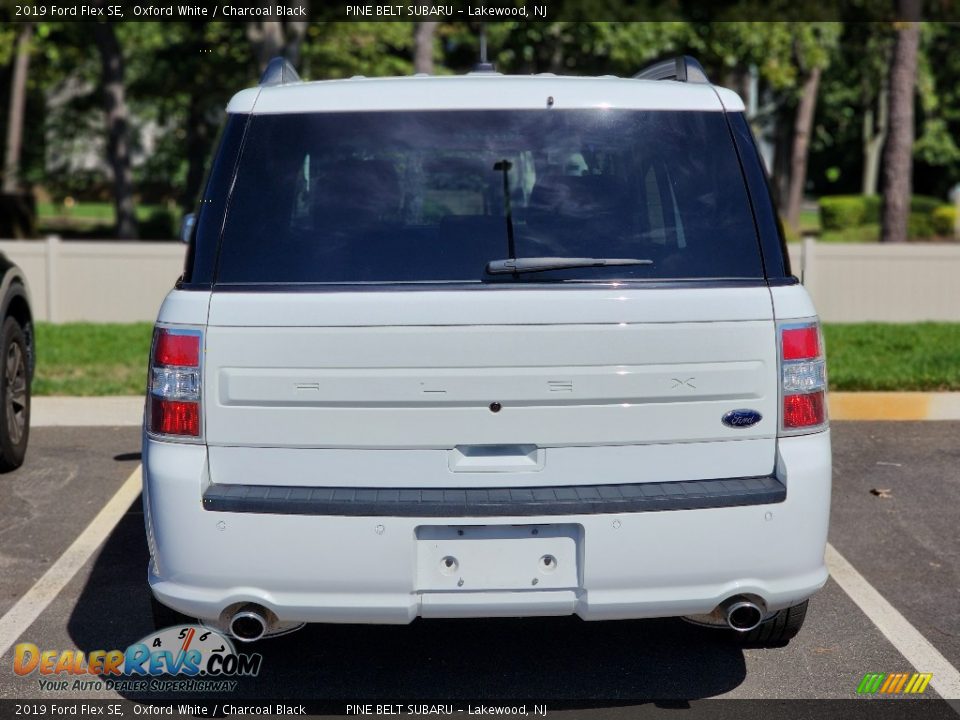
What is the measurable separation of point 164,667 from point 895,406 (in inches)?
249

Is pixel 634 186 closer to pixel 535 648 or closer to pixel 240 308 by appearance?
pixel 240 308

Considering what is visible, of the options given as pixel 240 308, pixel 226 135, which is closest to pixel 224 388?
pixel 240 308

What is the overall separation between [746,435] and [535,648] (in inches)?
52.6

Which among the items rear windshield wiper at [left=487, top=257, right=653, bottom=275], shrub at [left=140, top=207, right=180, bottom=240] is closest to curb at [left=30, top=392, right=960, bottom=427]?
rear windshield wiper at [left=487, top=257, right=653, bottom=275]

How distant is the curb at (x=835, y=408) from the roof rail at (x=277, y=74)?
4754 millimetres

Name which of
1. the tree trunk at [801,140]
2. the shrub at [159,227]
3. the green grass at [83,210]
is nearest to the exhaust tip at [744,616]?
the tree trunk at [801,140]

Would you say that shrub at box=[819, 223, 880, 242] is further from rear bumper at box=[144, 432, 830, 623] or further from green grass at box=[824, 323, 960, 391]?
rear bumper at box=[144, 432, 830, 623]

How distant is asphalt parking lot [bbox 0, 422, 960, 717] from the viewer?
13.6 ft

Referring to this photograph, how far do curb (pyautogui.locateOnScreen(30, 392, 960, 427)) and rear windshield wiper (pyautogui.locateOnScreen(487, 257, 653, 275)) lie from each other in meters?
5.68

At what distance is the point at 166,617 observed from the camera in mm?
4133

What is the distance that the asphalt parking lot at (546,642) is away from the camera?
4.16 m

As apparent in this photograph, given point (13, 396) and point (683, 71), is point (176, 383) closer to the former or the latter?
point (683, 71)

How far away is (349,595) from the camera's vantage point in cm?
356

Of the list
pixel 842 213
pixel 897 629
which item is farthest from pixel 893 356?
pixel 842 213
